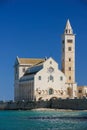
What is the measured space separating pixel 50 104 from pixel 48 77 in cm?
1238

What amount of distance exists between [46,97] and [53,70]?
6.19 metres

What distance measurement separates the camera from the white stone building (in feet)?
396

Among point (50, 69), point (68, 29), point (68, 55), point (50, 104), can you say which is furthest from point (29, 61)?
point (50, 104)

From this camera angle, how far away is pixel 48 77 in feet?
399

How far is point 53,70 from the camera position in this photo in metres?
122

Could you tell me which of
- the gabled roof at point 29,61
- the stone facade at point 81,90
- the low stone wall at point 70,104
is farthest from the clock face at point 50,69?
the low stone wall at point 70,104

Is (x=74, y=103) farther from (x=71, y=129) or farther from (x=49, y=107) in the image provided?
(x=71, y=129)

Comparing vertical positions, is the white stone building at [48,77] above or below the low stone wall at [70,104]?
above

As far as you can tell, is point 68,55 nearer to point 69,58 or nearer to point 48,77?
point 69,58

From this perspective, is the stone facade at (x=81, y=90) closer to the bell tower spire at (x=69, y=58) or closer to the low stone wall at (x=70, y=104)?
the bell tower spire at (x=69, y=58)

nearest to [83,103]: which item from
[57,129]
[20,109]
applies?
[20,109]

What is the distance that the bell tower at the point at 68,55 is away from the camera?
414 ft

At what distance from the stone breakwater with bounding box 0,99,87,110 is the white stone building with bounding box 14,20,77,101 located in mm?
5265

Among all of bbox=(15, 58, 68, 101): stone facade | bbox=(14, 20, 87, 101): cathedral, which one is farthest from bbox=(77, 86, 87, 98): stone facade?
bbox=(15, 58, 68, 101): stone facade
